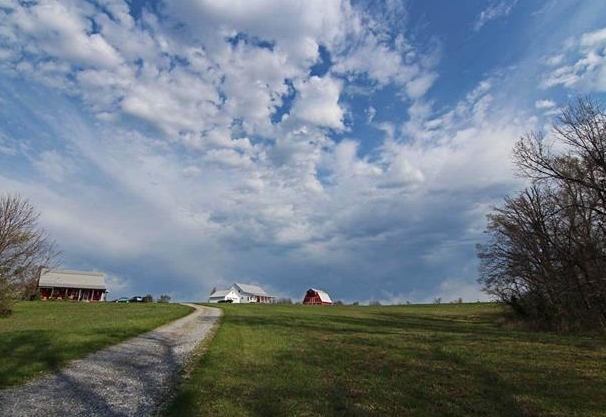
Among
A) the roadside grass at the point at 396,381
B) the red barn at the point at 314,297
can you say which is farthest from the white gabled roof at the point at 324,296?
the roadside grass at the point at 396,381

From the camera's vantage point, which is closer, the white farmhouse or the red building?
the red building

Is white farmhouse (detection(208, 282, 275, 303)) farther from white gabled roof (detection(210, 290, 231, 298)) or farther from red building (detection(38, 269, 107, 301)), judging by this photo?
red building (detection(38, 269, 107, 301))

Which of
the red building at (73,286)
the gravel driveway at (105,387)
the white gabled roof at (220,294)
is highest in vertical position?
the white gabled roof at (220,294)

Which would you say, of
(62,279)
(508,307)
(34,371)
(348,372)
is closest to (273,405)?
Answer: (348,372)

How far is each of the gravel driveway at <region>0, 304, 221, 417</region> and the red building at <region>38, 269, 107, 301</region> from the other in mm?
93353

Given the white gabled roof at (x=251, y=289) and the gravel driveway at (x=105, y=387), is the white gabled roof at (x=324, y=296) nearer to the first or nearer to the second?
the white gabled roof at (x=251, y=289)

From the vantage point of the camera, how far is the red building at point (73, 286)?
328ft

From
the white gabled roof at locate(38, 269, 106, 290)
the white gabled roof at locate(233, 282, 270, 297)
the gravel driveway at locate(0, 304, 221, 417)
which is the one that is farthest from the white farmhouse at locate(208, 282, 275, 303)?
the gravel driveway at locate(0, 304, 221, 417)

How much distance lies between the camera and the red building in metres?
99.9

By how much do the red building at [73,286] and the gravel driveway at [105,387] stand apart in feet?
306

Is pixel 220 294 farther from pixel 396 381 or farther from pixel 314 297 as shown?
pixel 396 381

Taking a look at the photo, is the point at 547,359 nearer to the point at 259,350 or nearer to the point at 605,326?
the point at 259,350

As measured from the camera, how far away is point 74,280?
105 meters

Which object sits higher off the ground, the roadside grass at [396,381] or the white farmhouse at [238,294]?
the white farmhouse at [238,294]
